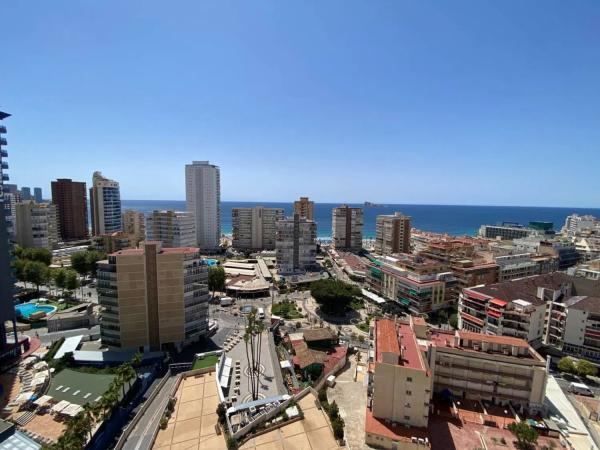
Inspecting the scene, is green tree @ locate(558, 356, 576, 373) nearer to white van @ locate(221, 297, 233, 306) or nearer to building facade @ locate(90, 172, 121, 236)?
white van @ locate(221, 297, 233, 306)

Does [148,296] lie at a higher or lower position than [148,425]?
higher

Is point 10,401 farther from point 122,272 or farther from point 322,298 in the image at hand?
Answer: point 322,298

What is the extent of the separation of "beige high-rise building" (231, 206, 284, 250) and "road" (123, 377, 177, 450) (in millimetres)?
90106

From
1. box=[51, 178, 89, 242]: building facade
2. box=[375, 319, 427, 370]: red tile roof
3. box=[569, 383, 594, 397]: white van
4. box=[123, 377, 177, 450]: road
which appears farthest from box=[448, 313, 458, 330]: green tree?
box=[51, 178, 89, 242]: building facade

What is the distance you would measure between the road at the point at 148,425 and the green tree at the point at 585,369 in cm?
5117

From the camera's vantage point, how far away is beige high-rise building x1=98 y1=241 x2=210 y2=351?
4081cm

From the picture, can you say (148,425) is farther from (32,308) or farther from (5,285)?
(32,308)

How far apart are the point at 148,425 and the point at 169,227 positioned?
72016 mm

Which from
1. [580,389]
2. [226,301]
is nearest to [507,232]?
[580,389]

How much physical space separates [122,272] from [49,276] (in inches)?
1593

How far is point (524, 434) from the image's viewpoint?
2677 centimetres

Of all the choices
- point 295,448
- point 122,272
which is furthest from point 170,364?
point 295,448

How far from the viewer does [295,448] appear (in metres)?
24.2

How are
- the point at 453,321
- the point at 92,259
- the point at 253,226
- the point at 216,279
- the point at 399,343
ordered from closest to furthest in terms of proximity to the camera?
the point at 399,343 → the point at 453,321 → the point at 216,279 → the point at 92,259 → the point at 253,226
